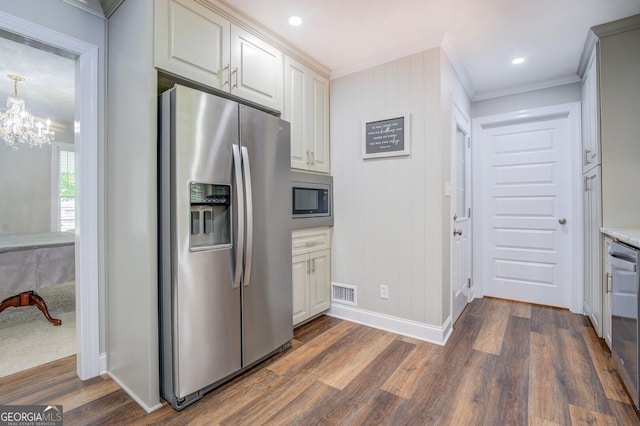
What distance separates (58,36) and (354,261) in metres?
2.70

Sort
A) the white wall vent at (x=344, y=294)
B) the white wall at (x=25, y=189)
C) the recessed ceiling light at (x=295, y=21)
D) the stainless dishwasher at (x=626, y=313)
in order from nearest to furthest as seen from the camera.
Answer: the stainless dishwasher at (x=626, y=313) < the recessed ceiling light at (x=295, y=21) < the white wall vent at (x=344, y=294) < the white wall at (x=25, y=189)

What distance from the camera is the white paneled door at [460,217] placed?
2807 millimetres

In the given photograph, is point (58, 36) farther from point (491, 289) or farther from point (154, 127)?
point (491, 289)

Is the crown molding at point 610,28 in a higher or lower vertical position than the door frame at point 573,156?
higher

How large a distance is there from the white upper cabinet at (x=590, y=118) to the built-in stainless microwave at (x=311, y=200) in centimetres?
226

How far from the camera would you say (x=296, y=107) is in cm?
264

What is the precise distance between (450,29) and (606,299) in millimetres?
2442

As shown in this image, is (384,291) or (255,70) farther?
(384,291)

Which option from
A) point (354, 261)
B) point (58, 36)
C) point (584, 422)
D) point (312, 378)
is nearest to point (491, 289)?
point (354, 261)

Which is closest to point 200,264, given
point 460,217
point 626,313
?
point 626,313

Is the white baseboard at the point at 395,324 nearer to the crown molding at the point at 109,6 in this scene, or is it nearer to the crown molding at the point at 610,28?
the crown molding at the point at 610,28

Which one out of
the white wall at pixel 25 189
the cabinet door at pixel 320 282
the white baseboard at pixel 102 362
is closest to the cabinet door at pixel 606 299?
the cabinet door at pixel 320 282

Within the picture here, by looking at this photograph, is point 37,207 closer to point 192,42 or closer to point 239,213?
point 192,42

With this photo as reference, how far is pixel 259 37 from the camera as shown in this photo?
226 cm
